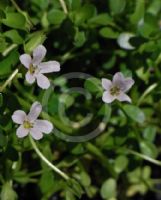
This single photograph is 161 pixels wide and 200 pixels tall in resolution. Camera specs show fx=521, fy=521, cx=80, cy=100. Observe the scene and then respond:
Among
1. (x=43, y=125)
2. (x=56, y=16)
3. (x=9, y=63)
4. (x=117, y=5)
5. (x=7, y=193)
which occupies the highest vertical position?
(x=117, y=5)

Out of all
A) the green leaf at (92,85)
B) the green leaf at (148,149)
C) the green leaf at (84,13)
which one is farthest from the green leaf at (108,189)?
the green leaf at (84,13)

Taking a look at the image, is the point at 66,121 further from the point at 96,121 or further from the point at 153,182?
the point at 153,182

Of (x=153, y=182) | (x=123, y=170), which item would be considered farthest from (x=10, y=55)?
(x=153, y=182)

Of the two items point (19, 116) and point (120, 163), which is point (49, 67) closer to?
point (19, 116)

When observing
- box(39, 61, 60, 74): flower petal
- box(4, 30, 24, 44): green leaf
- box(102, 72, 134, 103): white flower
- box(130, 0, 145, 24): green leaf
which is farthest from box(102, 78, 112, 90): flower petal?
box(130, 0, 145, 24): green leaf

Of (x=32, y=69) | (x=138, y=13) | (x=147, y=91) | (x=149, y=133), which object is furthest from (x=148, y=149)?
(x=32, y=69)

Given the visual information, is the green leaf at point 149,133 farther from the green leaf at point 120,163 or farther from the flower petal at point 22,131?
the flower petal at point 22,131
